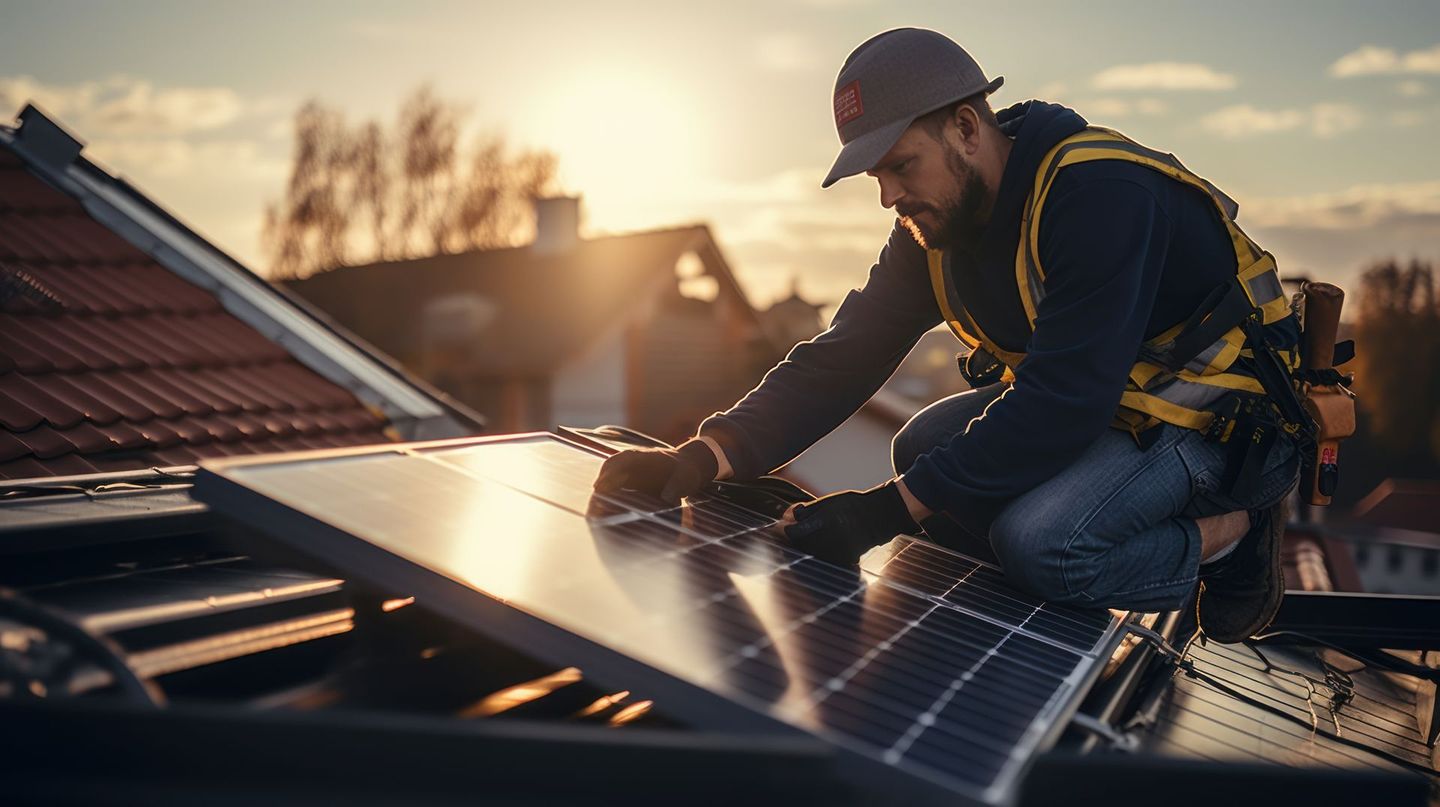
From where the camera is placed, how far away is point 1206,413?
10.0ft

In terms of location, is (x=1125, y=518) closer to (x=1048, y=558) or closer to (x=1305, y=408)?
(x=1048, y=558)

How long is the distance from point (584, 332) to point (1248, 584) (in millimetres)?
23021

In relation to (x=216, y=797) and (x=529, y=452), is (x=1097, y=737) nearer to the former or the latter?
(x=216, y=797)

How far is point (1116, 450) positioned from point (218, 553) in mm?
2252

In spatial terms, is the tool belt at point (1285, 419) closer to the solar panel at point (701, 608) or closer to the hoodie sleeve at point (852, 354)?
the solar panel at point (701, 608)

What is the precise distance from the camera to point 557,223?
30016mm

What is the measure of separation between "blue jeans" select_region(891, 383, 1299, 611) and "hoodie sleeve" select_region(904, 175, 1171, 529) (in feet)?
0.38

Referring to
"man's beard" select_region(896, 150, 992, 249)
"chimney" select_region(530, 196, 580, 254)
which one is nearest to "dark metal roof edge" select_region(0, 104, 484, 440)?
"man's beard" select_region(896, 150, 992, 249)

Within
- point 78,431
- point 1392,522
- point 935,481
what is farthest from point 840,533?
point 1392,522

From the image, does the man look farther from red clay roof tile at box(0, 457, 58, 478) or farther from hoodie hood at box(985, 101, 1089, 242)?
red clay roof tile at box(0, 457, 58, 478)

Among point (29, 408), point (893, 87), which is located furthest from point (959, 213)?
point (29, 408)

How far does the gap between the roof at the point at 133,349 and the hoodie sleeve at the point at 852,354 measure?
9.23ft

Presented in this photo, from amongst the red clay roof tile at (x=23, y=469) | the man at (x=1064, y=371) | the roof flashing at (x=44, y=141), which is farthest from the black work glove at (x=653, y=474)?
the roof flashing at (x=44, y=141)

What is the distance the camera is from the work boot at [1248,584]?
3.26 meters
